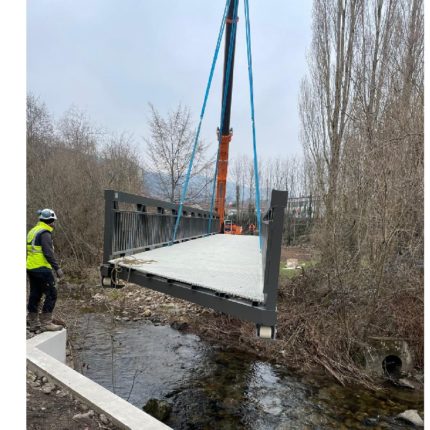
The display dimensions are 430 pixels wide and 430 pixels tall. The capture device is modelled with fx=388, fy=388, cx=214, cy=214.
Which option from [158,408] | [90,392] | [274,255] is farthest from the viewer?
[158,408]

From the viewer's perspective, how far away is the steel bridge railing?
5.48 m

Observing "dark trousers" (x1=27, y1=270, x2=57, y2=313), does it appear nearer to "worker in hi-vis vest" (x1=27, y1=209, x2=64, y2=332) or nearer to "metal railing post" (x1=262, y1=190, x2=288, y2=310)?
"worker in hi-vis vest" (x1=27, y1=209, x2=64, y2=332)

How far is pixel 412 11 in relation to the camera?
11.0 m

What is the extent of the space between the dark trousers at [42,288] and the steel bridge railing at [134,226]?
1203 mm

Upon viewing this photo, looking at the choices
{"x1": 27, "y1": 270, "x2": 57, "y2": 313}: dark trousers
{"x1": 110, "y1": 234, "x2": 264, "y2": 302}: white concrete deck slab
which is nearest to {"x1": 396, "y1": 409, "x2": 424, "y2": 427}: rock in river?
{"x1": 110, "y1": 234, "x2": 264, "y2": 302}: white concrete deck slab

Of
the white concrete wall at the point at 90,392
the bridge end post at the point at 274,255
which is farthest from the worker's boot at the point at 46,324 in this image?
the bridge end post at the point at 274,255

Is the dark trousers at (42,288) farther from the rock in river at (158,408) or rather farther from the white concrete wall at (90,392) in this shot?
the rock in river at (158,408)

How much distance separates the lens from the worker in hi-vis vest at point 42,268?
19.1 feet

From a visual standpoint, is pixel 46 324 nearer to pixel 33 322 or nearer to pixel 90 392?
pixel 33 322

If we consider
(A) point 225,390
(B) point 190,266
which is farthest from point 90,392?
(A) point 225,390

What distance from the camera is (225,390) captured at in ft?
21.8

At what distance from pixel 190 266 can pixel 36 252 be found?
2382mm

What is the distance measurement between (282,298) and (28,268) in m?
6.09

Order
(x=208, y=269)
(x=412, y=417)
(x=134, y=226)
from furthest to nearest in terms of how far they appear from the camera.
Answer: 1. (x=134, y=226)
2. (x=412, y=417)
3. (x=208, y=269)
